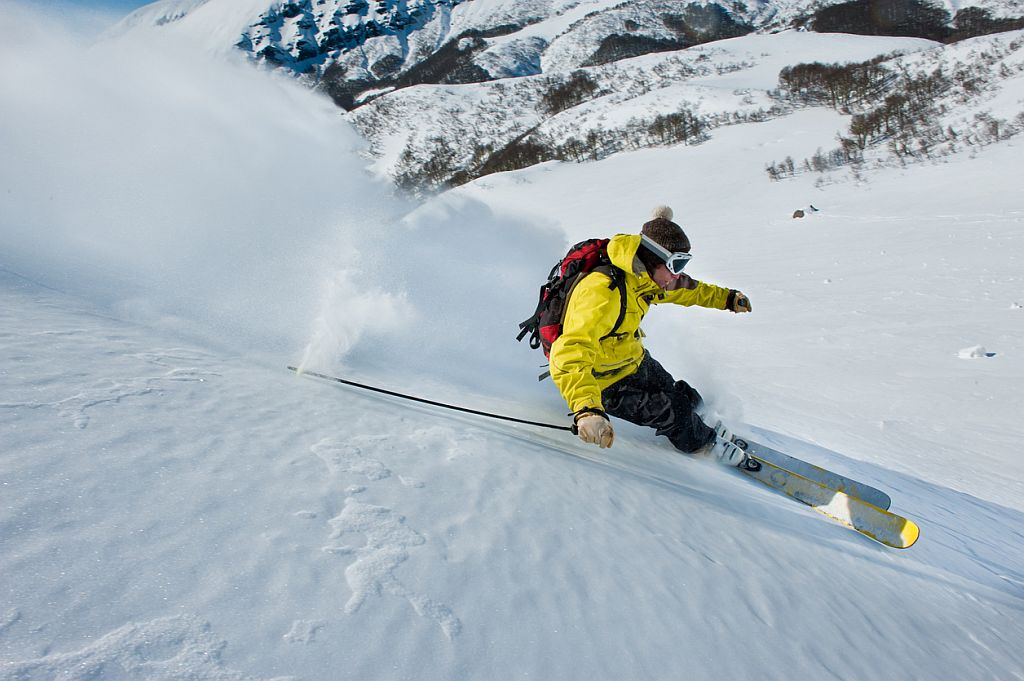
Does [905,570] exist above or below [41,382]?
above

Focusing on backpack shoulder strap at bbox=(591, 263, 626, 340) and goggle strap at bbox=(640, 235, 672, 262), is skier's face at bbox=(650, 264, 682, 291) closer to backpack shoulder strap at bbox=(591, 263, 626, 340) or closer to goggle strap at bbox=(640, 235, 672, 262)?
goggle strap at bbox=(640, 235, 672, 262)

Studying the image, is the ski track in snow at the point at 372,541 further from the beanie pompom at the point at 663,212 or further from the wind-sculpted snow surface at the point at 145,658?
the beanie pompom at the point at 663,212

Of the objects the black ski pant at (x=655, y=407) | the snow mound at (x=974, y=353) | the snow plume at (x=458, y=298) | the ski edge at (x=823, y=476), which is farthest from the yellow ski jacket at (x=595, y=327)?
the snow mound at (x=974, y=353)

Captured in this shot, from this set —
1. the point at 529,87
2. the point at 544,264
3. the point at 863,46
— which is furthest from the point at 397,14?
the point at 544,264

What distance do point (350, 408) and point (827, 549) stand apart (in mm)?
2602

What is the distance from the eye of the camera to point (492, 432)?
112 inches

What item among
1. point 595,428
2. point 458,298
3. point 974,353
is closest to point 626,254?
point 595,428

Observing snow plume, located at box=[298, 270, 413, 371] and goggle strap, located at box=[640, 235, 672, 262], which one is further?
snow plume, located at box=[298, 270, 413, 371]

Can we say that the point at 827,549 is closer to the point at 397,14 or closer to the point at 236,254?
the point at 236,254

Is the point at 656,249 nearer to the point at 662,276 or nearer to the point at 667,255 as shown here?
the point at 667,255

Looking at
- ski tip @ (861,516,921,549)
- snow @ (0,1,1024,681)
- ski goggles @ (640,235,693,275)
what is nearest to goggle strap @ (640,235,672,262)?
ski goggles @ (640,235,693,275)

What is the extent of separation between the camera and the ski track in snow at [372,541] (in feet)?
4.38

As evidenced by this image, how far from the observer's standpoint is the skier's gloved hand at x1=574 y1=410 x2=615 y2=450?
8.05 feet

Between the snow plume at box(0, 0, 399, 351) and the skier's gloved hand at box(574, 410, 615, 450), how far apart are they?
88.3 inches
